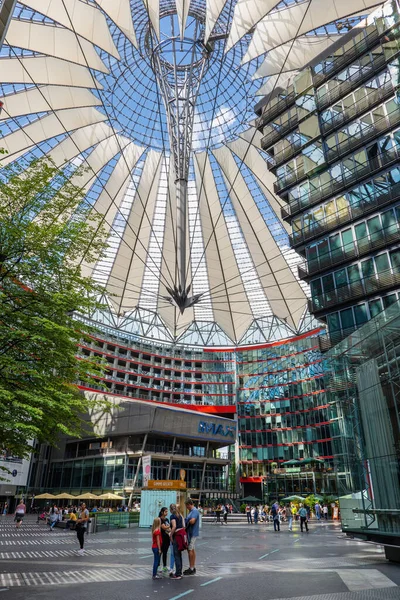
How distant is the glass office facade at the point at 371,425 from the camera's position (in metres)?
13.1

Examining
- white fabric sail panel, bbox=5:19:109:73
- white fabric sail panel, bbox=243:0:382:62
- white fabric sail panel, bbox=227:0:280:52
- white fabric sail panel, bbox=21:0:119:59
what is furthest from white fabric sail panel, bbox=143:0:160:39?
white fabric sail panel, bbox=243:0:382:62

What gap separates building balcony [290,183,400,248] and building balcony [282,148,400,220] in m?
1.72

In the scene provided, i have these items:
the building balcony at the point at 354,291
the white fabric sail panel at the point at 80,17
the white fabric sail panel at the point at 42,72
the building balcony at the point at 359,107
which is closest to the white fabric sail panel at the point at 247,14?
the building balcony at the point at 359,107

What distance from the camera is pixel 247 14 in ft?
108

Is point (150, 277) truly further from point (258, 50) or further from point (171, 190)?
point (258, 50)

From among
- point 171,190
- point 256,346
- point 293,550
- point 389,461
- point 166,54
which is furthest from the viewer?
point 256,346

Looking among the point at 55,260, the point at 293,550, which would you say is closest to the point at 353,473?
the point at 293,550

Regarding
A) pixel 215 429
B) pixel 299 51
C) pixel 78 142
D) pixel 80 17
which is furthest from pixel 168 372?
pixel 80 17

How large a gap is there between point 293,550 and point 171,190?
147ft

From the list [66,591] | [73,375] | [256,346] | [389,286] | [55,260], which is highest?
[256,346]

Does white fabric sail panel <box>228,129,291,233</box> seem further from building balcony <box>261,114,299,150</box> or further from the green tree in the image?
the green tree

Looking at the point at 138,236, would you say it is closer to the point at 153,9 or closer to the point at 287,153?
the point at 287,153

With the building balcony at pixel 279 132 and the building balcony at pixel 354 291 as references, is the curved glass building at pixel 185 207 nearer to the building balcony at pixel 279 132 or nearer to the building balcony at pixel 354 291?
the building balcony at pixel 279 132

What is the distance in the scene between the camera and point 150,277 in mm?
65500
